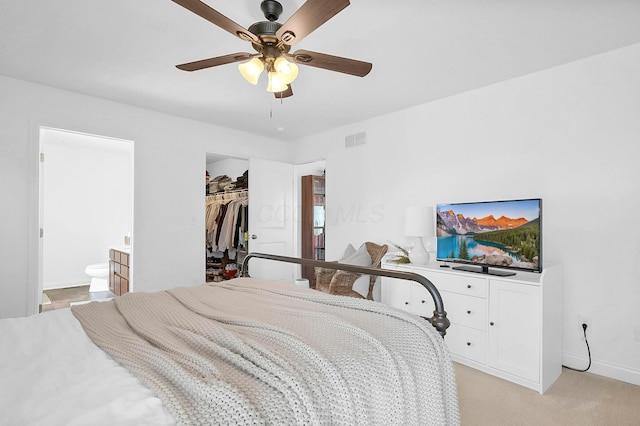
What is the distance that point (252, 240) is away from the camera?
464 centimetres

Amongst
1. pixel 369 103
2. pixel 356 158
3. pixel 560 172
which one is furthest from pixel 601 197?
pixel 356 158

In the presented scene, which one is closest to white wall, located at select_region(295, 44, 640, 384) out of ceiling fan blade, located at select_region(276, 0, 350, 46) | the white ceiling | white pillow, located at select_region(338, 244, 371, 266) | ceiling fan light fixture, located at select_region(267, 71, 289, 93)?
the white ceiling

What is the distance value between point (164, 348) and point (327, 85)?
8.88 feet

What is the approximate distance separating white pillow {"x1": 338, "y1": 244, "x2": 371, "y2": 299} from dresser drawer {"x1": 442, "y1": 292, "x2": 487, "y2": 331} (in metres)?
0.91

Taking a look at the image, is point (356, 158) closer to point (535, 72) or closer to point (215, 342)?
point (535, 72)

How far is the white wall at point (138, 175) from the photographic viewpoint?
3002 millimetres

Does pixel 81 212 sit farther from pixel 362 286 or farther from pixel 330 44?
pixel 330 44

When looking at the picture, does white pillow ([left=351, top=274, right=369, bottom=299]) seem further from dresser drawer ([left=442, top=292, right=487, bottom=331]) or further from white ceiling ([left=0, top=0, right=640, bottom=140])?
white ceiling ([left=0, top=0, right=640, bottom=140])

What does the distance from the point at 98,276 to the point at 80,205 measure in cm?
138

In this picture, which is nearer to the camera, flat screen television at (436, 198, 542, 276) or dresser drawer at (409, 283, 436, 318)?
flat screen television at (436, 198, 542, 276)

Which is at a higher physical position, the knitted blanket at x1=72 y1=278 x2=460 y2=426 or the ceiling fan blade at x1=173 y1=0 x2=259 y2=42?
the ceiling fan blade at x1=173 y1=0 x2=259 y2=42

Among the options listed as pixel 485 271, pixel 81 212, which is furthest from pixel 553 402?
pixel 81 212

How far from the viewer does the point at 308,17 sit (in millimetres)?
1491

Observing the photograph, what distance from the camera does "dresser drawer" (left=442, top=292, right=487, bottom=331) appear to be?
2.58 metres
